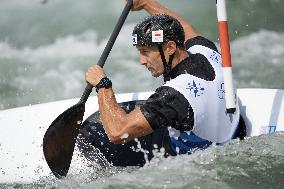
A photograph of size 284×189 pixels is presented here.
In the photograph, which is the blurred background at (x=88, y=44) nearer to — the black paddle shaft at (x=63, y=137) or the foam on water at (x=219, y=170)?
the black paddle shaft at (x=63, y=137)

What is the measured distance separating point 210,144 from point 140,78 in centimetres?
440

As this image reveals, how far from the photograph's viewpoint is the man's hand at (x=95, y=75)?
11.8ft

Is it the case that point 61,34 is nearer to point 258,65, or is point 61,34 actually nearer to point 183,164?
point 258,65

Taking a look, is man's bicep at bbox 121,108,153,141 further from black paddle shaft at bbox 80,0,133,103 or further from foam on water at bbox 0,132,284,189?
black paddle shaft at bbox 80,0,133,103

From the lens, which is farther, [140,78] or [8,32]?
[8,32]

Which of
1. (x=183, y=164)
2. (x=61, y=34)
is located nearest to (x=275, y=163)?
(x=183, y=164)

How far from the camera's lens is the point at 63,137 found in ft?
13.1

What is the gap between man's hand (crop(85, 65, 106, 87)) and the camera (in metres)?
3.61

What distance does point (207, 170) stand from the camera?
11.0 ft

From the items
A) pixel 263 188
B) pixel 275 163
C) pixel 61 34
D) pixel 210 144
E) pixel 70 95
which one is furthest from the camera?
pixel 61 34

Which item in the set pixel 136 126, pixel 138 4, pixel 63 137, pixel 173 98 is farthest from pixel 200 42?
pixel 63 137

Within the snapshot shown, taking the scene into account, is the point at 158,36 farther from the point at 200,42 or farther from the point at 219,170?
the point at 219,170

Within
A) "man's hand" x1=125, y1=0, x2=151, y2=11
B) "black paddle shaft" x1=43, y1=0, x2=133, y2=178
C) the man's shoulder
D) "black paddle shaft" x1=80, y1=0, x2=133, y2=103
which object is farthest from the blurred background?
"black paddle shaft" x1=43, y1=0, x2=133, y2=178

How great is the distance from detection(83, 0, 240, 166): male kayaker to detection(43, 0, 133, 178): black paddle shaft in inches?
15.1
